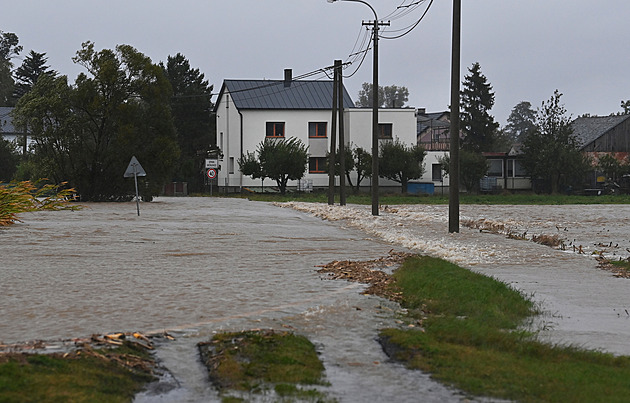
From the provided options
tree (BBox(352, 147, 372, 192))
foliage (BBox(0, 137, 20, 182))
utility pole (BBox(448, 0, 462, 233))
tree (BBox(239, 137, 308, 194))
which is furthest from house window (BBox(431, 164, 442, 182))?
utility pole (BBox(448, 0, 462, 233))

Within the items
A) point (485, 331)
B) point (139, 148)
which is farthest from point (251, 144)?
point (485, 331)

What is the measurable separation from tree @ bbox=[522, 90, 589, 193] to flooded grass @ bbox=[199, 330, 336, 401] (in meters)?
67.7

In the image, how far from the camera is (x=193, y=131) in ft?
307

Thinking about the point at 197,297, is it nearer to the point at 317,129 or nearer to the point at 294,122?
the point at 294,122

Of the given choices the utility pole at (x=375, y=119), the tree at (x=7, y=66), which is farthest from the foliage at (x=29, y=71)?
the utility pole at (x=375, y=119)

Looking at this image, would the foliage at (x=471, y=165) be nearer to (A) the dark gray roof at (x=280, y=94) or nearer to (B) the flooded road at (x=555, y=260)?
(A) the dark gray roof at (x=280, y=94)

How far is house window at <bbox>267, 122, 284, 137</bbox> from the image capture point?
77938mm

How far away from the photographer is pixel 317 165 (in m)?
78.8

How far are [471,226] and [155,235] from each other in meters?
10.8

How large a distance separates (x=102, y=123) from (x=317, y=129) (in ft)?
96.4

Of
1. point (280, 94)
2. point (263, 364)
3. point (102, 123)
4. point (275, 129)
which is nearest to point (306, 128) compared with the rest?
point (275, 129)

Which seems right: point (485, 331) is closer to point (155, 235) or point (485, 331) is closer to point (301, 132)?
point (155, 235)

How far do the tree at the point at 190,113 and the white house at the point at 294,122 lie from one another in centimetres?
1223

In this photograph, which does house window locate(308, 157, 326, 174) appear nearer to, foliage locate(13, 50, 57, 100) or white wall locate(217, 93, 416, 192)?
white wall locate(217, 93, 416, 192)
